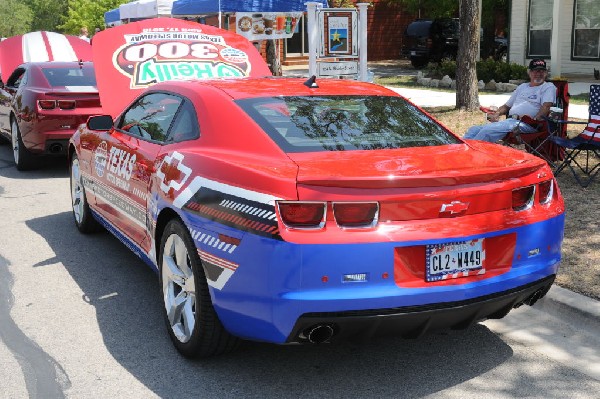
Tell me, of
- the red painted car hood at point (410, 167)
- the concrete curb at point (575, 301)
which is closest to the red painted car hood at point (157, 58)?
the red painted car hood at point (410, 167)

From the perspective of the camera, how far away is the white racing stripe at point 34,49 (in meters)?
13.8

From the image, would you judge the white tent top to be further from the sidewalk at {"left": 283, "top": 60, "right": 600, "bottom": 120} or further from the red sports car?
the red sports car

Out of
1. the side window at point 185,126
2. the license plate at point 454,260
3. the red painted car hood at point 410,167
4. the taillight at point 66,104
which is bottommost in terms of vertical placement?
the license plate at point 454,260

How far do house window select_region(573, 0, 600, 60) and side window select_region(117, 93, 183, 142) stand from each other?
1775 centimetres

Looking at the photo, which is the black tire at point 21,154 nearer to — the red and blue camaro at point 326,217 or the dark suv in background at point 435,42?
the red and blue camaro at point 326,217

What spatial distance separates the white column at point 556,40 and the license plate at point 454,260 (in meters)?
17.7

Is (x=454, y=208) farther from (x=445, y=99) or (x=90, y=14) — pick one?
(x=90, y=14)

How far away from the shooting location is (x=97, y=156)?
601 cm

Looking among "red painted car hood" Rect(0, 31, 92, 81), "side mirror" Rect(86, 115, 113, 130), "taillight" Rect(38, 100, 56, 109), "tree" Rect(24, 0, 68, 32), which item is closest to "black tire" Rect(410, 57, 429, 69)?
"red painted car hood" Rect(0, 31, 92, 81)

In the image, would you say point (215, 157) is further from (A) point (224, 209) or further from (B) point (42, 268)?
(B) point (42, 268)

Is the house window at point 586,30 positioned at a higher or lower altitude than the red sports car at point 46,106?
higher

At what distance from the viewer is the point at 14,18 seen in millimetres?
65812

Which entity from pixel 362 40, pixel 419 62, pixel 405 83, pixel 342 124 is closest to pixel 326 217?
pixel 342 124

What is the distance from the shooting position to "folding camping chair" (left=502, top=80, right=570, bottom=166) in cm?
834
